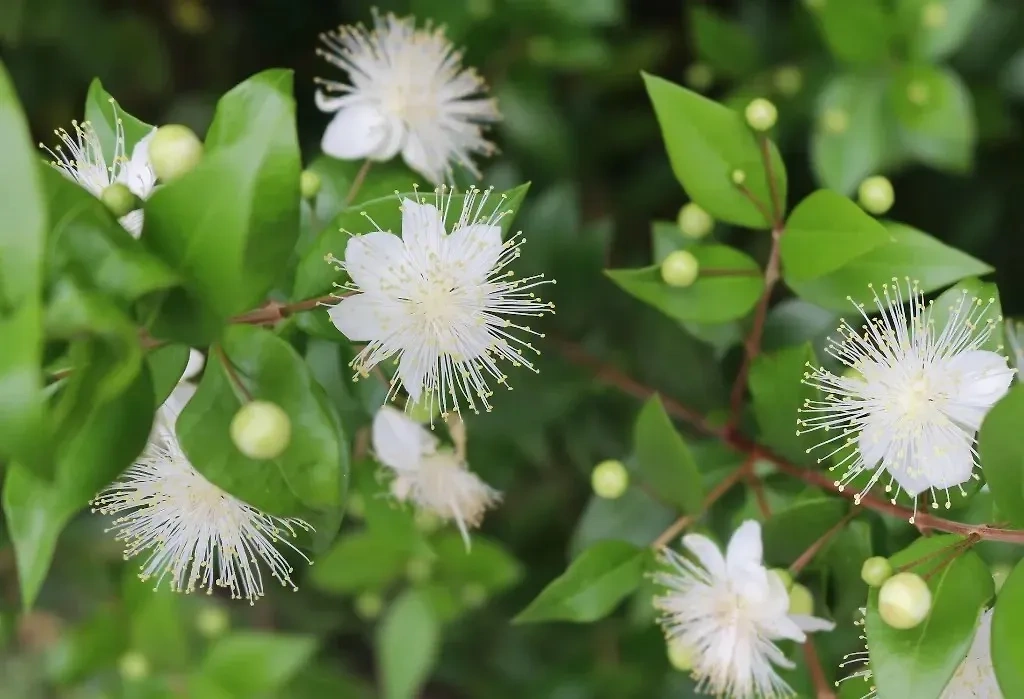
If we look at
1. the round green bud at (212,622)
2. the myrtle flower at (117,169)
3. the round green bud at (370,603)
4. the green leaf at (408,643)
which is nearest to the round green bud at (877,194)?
the myrtle flower at (117,169)

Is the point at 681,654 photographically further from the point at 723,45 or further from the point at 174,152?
the point at 723,45

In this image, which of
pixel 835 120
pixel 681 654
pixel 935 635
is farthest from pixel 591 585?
pixel 835 120

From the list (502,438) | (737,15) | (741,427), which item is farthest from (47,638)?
(737,15)

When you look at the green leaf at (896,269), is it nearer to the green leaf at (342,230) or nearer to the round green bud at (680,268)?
the round green bud at (680,268)

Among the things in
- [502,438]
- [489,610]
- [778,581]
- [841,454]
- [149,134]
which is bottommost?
[489,610]

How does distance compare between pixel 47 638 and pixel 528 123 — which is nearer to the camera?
pixel 528 123

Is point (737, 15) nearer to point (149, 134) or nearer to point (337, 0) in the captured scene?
point (337, 0)

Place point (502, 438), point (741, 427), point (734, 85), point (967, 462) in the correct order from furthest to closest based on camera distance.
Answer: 1. point (734, 85)
2. point (502, 438)
3. point (741, 427)
4. point (967, 462)
